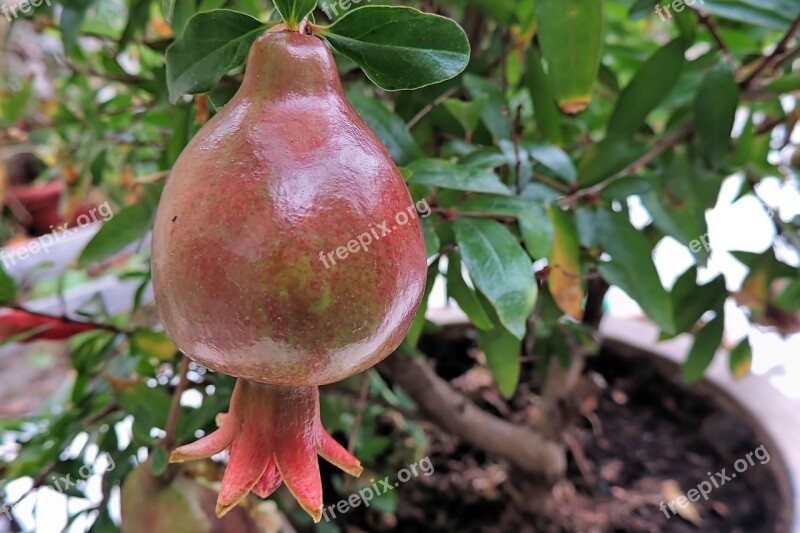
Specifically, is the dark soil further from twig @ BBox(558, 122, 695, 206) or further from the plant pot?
twig @ BBox(558, 122, 695, 206)

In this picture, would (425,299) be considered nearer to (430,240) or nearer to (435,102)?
(430,240)

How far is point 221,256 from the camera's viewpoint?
0.20m

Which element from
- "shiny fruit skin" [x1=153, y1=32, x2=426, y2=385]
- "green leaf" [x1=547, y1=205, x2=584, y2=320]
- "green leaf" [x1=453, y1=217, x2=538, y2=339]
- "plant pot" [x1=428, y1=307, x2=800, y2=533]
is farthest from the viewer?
"plant pot" [x1=428, y1=307, x2=800, y2=533]

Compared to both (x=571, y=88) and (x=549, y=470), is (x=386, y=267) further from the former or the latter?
(x=549, y=470)

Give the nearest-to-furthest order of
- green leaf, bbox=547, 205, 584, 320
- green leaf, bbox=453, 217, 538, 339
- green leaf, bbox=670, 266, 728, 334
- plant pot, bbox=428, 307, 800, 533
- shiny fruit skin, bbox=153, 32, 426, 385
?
shiny fruit skin, bbox=153, 32, 426, 385, green leaf, bbox=453, 217, 538, 339, green leaf, bbox=547, 205, 584, 320, green leaf, bbox=670, 266, 728, 334, plant pot, bbox=428, 307, 800, 533

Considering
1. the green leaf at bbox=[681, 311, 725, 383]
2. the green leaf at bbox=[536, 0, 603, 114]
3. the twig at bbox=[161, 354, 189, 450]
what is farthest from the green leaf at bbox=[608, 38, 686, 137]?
the twig at bbox=[161, 354, 189, 450]

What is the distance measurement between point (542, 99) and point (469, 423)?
1.35 ft

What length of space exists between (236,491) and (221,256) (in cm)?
10

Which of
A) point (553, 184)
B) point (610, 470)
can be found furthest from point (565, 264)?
point (610, 470)

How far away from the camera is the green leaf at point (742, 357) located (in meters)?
0.76

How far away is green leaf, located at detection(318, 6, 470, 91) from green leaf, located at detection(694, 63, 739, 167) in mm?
329

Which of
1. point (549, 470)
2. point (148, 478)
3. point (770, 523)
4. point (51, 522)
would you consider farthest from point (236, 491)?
point (770, 523)

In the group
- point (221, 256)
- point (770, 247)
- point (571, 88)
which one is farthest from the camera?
point (770, 247)

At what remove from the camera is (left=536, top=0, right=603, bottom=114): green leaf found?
0.36 m
